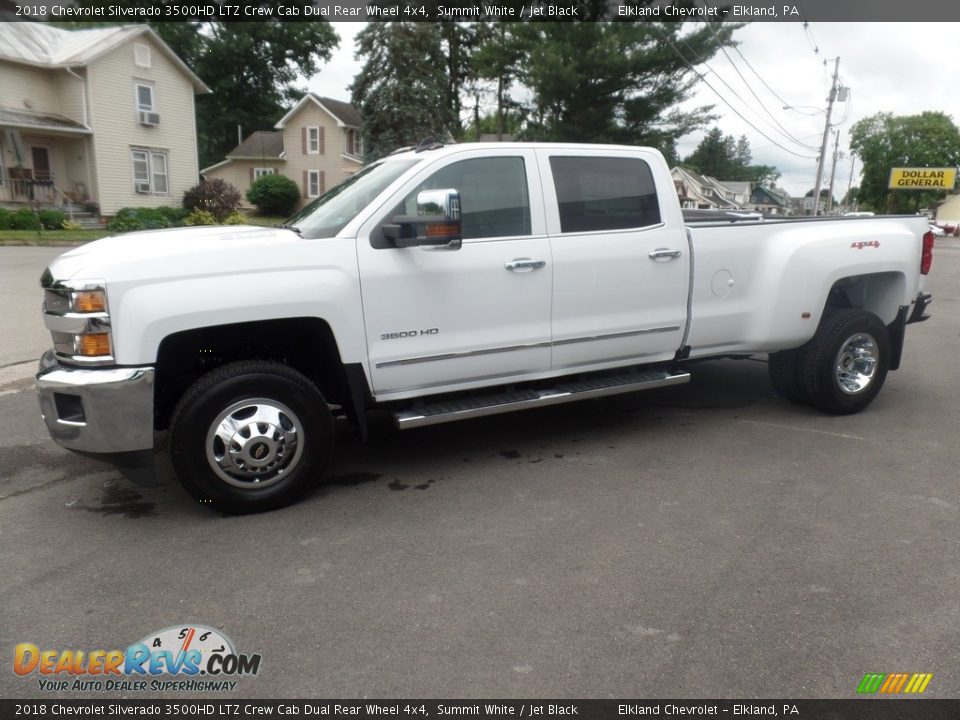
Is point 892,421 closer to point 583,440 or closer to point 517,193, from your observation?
point 583,440

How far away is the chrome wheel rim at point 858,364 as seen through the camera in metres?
6.09

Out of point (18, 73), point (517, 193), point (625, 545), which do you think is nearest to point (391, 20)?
point (18, 73)

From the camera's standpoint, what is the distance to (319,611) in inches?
127

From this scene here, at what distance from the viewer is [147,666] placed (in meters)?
2.89

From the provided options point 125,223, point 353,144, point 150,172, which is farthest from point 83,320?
point 353,144

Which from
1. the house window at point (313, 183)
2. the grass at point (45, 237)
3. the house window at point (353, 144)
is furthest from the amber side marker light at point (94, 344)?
the house window at point (313, 183)

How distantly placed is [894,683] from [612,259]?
2971 millimetres

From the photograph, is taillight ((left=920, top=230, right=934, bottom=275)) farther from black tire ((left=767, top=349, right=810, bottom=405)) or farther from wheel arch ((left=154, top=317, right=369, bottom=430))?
wheel arch ((left=154, top=317, right=369, bottom=430))

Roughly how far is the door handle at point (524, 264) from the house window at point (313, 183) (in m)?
43.0

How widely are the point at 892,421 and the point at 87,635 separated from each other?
5790 mm

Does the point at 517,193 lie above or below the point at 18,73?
below

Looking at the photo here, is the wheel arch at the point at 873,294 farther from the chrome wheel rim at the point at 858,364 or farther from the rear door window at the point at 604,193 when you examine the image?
the rear door window at the point at 604,193
